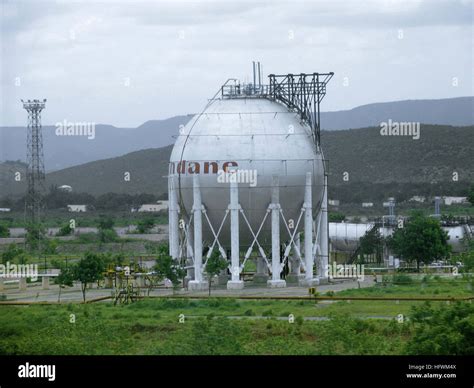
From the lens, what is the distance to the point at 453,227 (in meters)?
69.4

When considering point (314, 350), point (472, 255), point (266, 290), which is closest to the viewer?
point (314, 350)

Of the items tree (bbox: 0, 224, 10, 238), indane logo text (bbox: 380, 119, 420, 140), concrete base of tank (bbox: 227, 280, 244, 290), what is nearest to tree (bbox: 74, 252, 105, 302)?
concrete base of tank (bbox: 227, 280, 244, 290)

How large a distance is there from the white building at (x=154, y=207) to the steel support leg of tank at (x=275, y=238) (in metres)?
93.7

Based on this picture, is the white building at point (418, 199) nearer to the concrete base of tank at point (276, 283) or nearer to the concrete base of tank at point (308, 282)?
the concrete base of tank at point (308, 282)

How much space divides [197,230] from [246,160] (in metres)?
3.60

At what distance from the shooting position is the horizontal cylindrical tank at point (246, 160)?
46938 mm

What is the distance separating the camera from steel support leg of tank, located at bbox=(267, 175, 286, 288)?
47219mm

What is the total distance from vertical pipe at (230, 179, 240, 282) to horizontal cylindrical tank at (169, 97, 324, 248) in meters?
0.41

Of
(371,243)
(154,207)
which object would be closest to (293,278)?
(371,243)

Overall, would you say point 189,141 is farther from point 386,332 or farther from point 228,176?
point 386,332

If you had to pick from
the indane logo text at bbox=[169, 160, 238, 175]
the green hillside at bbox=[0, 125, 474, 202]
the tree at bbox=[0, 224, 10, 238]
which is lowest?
the tree at bbox=[0, 224, 10, 238]

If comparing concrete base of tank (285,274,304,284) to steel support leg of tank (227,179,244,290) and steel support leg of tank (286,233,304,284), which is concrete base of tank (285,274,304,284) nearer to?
steel support leg of tank (286,233,304,284)

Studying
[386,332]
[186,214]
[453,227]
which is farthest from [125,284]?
[453,227]
